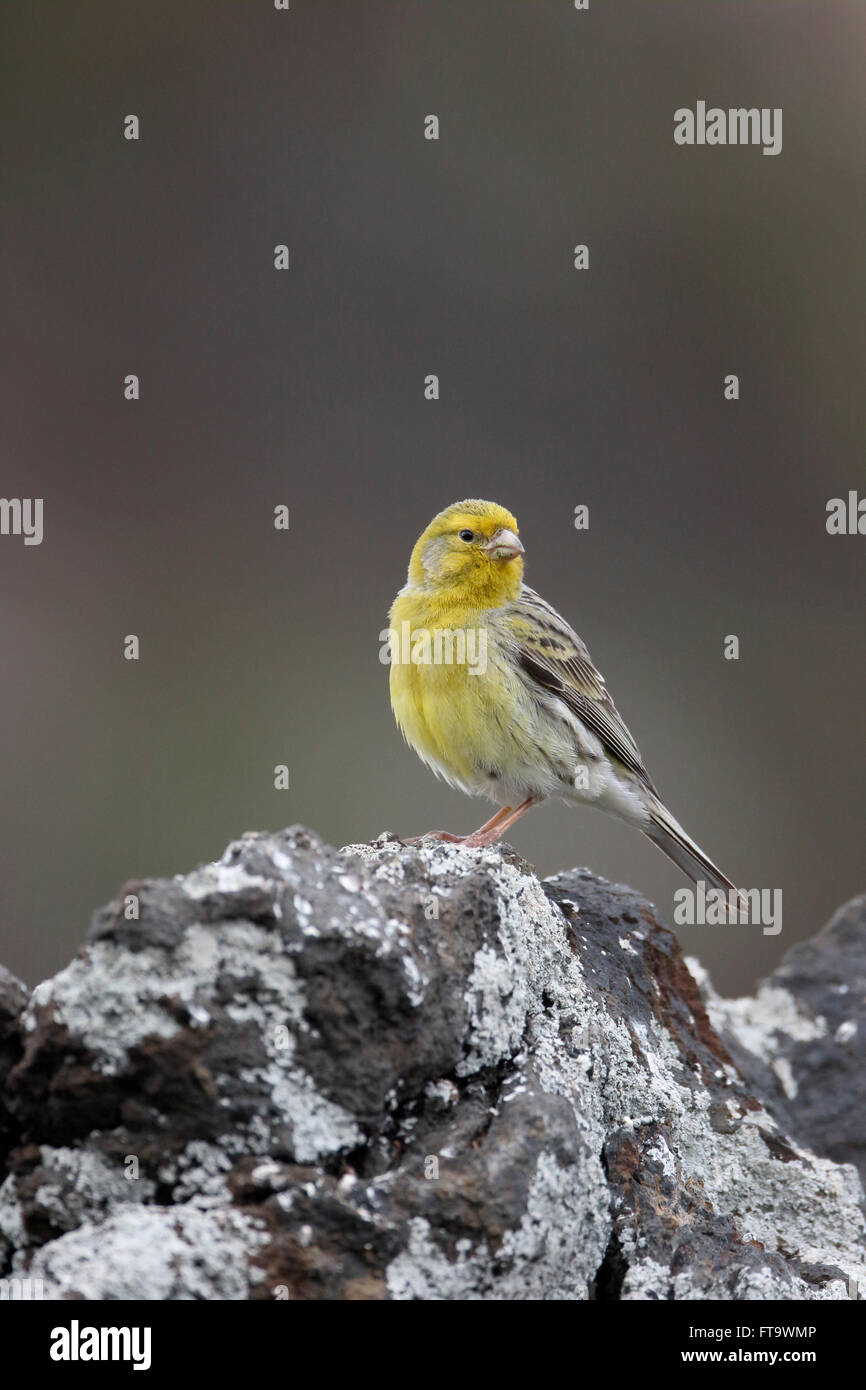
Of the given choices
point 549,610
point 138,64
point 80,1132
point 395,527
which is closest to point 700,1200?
point 80,1132

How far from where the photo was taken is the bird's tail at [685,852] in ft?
22.0

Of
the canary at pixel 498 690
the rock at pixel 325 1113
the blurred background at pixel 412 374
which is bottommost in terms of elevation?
the rock at pixel 325 1113

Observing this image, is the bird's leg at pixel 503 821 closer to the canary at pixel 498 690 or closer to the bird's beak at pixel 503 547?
the canary at pixel 498 690

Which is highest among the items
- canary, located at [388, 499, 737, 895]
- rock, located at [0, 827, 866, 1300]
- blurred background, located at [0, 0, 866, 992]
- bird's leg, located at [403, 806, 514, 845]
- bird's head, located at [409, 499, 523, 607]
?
blurred background, located at [0, 0, 866, 992]

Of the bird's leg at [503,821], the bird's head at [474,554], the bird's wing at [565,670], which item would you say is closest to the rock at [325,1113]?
the bird's leg at [503,821]

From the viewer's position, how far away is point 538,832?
489 inches

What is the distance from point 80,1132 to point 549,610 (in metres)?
4.11

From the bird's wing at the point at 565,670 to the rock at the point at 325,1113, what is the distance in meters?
2.71

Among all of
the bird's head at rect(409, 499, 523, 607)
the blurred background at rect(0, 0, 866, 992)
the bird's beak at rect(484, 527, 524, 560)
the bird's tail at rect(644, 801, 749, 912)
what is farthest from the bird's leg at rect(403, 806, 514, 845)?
the blurred background at rect(0, 0, 866, 992)

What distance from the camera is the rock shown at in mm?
2953

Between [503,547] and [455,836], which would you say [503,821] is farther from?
[503,547]

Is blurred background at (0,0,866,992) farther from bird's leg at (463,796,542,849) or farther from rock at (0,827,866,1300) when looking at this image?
rock at (0,827,866,1300)

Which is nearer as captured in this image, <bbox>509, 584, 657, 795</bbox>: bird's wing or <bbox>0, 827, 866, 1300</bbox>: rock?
<bbox>0, 827, 866, 1300</bbox>: rock

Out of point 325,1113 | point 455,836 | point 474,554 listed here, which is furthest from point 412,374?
point 325,1113
